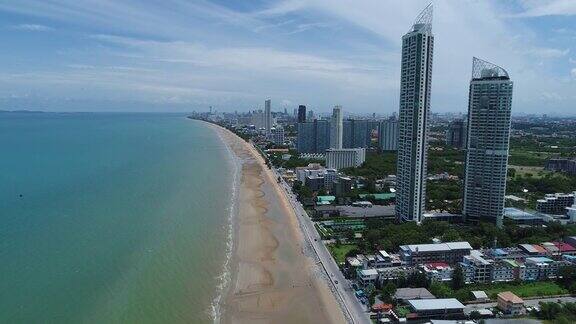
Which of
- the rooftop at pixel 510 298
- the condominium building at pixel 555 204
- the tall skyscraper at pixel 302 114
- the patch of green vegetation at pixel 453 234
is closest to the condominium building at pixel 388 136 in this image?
the tall skyscraper at pixel 302 114

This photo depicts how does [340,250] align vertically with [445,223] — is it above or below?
below

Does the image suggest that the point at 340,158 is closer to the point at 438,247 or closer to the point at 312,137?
the point at 312,137

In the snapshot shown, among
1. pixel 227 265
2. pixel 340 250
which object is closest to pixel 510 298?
pixel 340 250

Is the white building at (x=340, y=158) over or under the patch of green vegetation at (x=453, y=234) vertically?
over

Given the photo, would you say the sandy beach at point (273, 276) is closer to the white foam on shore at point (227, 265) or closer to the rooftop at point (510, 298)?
the white foam on shore at point (227, 265)

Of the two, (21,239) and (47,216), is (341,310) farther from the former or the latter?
(47,216)
